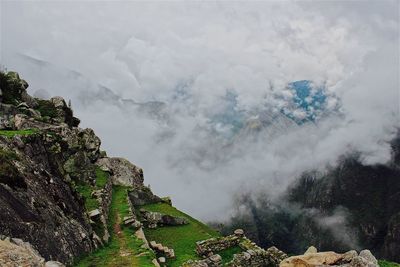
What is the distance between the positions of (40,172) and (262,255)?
2146 centimetres

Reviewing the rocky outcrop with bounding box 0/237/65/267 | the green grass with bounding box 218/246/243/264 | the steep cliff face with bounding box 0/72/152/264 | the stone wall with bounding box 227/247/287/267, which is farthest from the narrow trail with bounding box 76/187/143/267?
the rocky outcrop with bounding box 0/237/65/267

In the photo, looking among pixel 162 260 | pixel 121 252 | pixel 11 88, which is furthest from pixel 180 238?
pixel 11 88

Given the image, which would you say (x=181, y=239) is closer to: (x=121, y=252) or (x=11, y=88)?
(x=121, y=252)

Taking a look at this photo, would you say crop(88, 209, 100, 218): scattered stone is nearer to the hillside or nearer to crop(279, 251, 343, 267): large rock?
the hillside

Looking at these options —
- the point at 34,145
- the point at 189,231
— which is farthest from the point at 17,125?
the point at 189,231

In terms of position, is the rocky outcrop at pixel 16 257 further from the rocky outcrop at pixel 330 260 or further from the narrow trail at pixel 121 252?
the rocky outcrop at pixel 330 260

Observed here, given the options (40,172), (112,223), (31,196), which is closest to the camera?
(31,196)

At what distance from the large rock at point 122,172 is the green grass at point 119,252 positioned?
Result: 22139mm

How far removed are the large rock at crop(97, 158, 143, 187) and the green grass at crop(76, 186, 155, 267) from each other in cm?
2214

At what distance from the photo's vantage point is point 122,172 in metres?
73.9

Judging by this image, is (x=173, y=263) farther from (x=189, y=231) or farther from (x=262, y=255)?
(x=189, y=231)

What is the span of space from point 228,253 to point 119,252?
12700mm

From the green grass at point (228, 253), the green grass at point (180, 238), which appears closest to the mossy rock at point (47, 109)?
the green grass at point (180, 238)

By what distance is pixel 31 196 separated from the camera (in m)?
29.6
